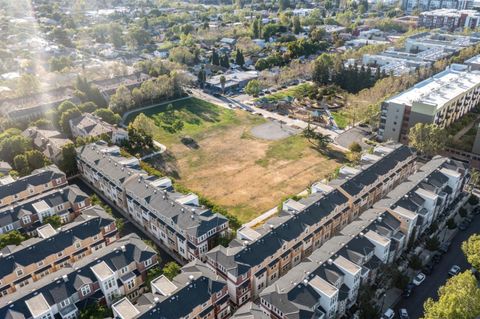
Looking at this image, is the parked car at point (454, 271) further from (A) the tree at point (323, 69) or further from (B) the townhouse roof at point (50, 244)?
(A) the tree at point (323, 69)

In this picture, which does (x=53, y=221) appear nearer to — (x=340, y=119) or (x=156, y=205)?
(x=156, y=205)

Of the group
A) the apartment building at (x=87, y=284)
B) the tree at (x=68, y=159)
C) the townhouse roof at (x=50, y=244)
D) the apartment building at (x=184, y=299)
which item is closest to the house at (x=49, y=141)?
the tree at (x=68, y=159)

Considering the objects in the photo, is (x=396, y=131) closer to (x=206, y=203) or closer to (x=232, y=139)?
(x=232, y=139)

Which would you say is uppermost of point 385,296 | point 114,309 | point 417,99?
point 417,99

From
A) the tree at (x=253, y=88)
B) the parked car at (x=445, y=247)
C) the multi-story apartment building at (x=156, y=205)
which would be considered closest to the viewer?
the multi-story apartment building at (x=156, y=205)

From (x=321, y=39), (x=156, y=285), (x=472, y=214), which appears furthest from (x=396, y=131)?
(x=321, y=39)

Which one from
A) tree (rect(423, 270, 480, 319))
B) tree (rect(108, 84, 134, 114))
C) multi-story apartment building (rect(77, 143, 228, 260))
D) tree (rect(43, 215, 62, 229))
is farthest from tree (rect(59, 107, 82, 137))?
tree (rect(423, 270, 480, 319))
